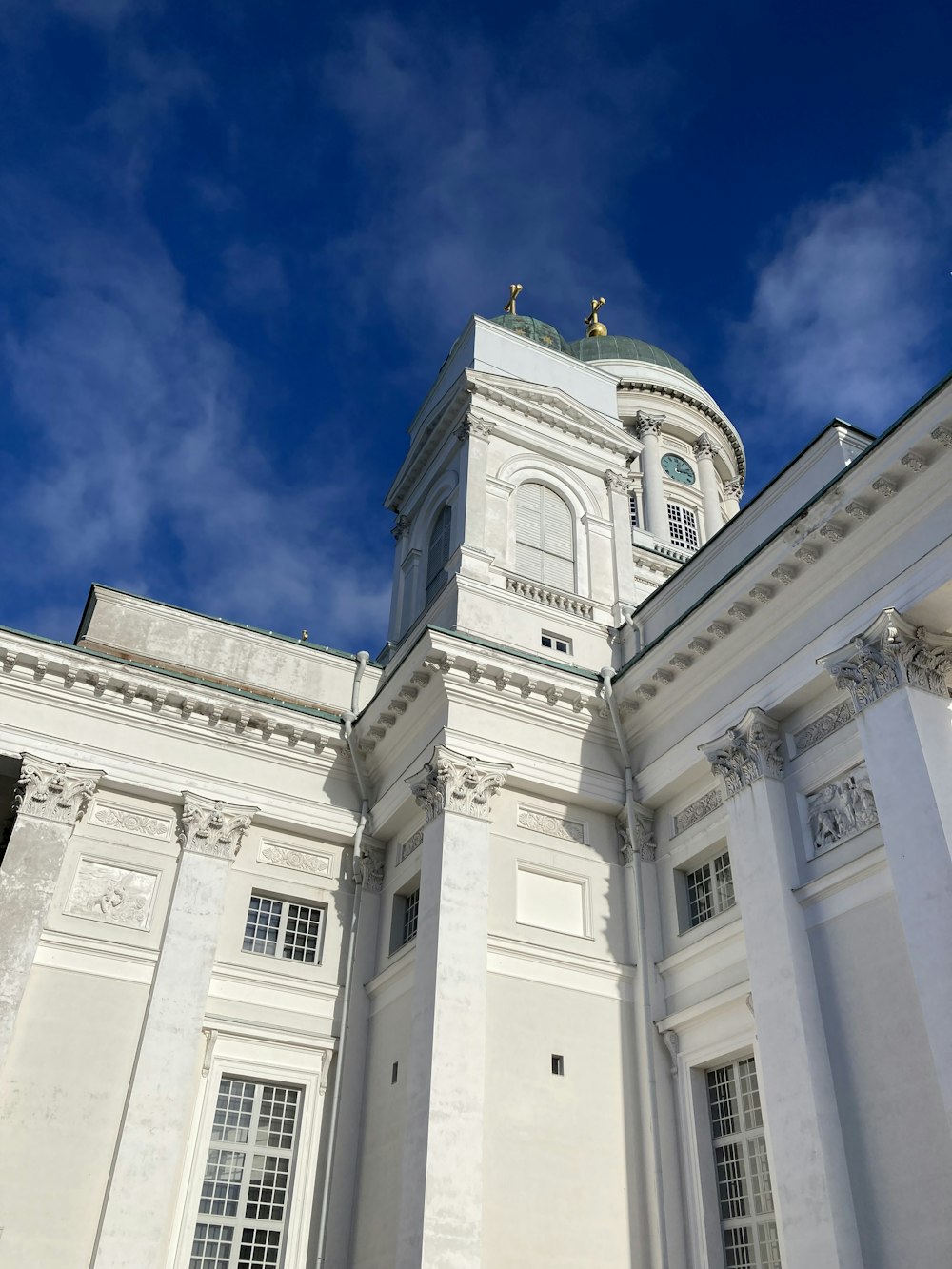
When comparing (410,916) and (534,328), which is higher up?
(534,328)

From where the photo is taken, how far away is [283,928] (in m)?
18.7

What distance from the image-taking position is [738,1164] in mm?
14781

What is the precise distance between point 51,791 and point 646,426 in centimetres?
2640

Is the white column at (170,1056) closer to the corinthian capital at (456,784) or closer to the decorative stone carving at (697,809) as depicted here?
the corinthian capital at (456,784)

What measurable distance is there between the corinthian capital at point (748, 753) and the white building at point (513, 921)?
0.06m

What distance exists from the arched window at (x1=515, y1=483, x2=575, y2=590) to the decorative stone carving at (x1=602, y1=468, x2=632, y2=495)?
1.46 m

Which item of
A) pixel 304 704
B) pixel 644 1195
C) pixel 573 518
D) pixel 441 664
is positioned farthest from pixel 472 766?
pixel 573 518

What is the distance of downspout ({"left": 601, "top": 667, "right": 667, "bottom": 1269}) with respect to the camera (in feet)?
49.2

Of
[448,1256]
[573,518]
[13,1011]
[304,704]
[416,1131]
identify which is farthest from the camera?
[573,518]

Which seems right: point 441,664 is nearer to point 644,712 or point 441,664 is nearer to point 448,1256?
point 644,712

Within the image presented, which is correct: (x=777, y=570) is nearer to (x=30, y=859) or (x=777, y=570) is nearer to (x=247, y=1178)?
(x=247, y=1178)

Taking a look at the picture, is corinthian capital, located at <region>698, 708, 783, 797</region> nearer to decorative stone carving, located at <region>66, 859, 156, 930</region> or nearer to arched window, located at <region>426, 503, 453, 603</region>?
arched window, located at <region>426, 503, 453, 603</region>

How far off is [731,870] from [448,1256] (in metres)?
6.66

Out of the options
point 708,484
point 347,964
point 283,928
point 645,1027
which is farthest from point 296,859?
point 708,484
